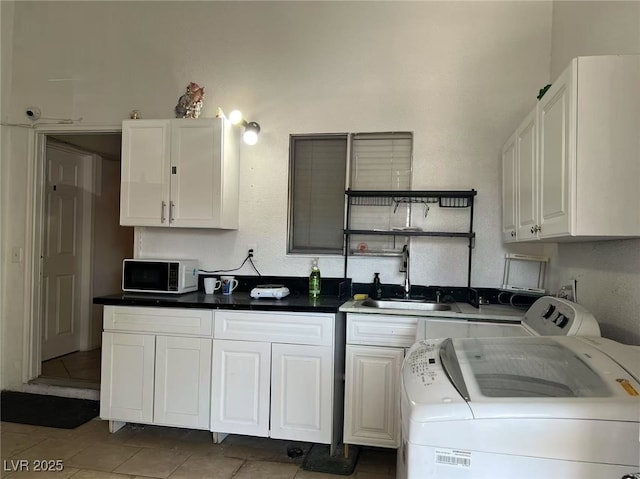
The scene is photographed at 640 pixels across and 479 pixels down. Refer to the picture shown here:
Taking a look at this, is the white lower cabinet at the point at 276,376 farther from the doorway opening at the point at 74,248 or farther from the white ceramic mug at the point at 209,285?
the doorway opening at the point at 74,248

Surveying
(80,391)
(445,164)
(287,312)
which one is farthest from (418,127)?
(80,391)

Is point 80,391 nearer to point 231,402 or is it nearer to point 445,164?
point 231,402

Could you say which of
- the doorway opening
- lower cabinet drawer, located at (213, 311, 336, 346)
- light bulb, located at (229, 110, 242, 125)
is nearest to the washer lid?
lower cabinet drawer, located at (213, 311, 336, 346)

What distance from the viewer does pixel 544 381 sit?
1.19 metres

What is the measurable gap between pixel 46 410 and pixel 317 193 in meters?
2.51

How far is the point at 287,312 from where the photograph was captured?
2.57 m

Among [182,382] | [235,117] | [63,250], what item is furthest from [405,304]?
[63,250]

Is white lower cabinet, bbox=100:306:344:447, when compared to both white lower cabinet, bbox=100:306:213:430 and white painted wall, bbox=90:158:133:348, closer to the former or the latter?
white lower cabinet, bbox=100:306:213:430

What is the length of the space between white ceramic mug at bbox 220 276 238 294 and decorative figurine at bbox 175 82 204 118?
3.95 ft

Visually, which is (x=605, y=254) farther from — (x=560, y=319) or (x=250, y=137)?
(x=250, y=137)

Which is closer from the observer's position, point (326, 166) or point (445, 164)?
point (445, 164)

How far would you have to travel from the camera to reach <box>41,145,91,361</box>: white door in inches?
161

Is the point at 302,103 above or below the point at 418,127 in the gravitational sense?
above

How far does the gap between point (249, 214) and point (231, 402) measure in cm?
133
